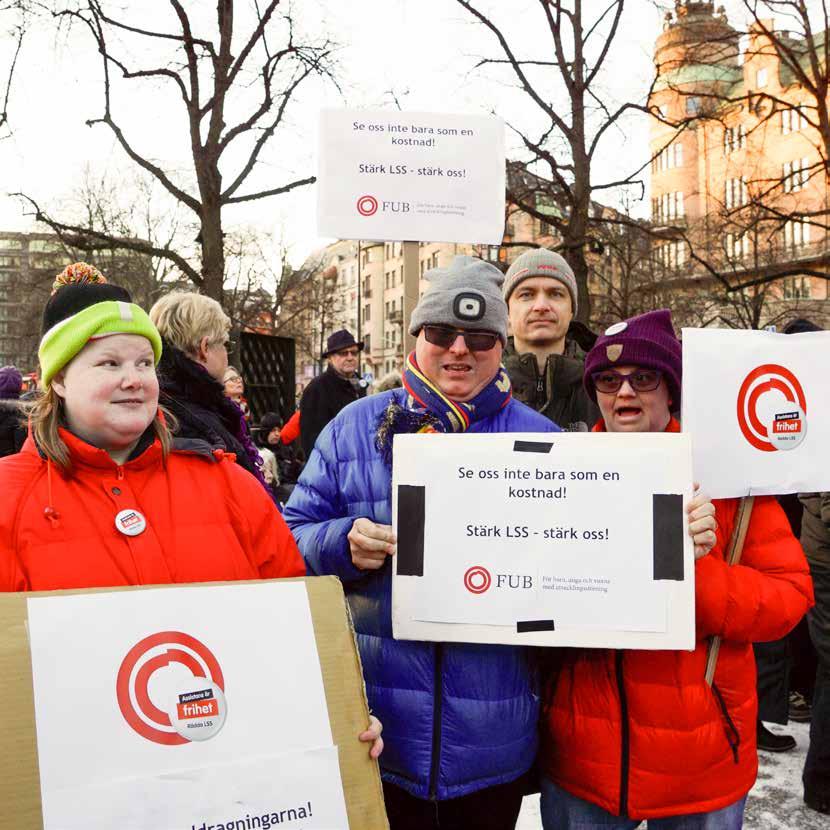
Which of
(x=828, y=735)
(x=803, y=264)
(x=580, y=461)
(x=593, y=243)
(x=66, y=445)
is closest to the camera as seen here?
(x=66, y=445)

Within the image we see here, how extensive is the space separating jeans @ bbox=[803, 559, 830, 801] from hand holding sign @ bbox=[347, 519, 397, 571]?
2.89 meters

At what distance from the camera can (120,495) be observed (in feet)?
6.02

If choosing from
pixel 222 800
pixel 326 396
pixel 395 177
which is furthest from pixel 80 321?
pixel 326 396

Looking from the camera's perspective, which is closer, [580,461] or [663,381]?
[580,461]

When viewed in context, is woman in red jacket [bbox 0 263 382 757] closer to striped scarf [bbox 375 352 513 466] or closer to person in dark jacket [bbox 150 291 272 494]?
striped scarf [bbox 375 352 513 466]

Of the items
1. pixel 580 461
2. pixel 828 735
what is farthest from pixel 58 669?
pixel 828 735

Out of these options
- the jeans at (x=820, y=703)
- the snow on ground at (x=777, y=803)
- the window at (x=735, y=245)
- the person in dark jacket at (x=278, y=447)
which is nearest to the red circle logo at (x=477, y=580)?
the snow on ground at (x=777, y=803)

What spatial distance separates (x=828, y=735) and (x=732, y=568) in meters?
2.37

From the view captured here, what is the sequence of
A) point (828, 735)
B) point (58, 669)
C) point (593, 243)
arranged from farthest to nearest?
point (593, 243)
point (828, 735)
point (58, 669)

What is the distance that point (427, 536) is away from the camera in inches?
78.5

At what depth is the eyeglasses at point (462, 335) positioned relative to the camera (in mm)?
2186

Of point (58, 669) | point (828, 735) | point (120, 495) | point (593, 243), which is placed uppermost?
point (593, 243)

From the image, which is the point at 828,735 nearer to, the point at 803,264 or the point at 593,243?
the point at 593,243

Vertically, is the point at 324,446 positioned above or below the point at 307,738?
above
